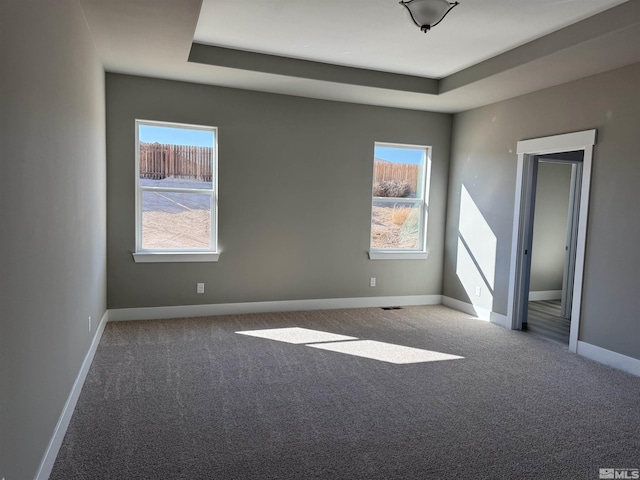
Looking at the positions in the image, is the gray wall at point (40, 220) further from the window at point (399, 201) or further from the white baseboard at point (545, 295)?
the white baseboard at point (545, 295)

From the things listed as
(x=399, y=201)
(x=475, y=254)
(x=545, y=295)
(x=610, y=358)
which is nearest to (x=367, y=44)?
(x=399, y=201)

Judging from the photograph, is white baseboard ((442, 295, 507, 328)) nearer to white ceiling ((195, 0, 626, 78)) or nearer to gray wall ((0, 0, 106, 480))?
A: white ceiling ((195, 0, 626, 78))

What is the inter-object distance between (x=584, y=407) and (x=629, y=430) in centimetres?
32

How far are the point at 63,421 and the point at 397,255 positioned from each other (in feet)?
14.5

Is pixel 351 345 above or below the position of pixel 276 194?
below

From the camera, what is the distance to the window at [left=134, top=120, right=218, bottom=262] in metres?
4.94

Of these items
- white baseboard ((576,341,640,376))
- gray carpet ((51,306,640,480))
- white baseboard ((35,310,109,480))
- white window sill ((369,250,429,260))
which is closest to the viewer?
white baseboard ((35,310,109,480))

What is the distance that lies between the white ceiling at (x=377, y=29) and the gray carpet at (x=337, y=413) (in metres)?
2.84

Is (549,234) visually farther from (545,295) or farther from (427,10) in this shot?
(427,10)

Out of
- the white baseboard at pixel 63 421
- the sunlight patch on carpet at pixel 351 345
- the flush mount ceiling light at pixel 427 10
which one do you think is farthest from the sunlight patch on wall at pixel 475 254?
the white baseboard at pixel 63 421

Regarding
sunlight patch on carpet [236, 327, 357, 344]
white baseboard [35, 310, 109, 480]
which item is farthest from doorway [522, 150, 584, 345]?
white baseboard [35, 310, 109, 480]

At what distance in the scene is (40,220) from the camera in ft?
6.62

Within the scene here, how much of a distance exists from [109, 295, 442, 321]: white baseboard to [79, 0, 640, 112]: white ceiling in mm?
2558

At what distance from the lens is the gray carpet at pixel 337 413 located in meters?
2.31
